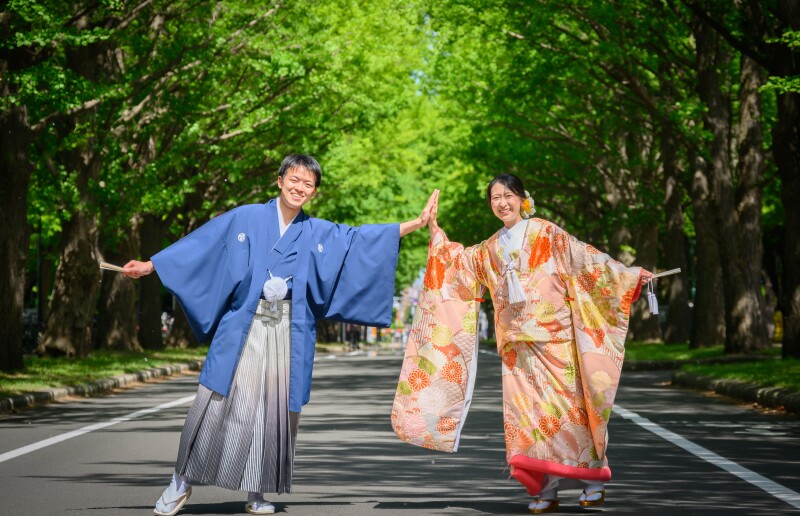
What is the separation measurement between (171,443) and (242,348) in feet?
15.4

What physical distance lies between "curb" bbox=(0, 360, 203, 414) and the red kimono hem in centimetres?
977

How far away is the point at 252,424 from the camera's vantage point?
294 inches

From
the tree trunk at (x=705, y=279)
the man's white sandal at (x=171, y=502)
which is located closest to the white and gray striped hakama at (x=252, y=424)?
the man's white sandal at (x=171, y=502)

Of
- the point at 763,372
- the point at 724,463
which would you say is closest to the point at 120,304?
the point at 763,372

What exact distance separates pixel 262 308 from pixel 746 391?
11860 mm

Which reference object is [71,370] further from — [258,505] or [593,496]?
[593,496]

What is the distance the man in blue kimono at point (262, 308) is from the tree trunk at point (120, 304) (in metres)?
26.1

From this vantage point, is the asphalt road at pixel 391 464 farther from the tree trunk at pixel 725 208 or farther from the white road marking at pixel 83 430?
the tree trunk at pixel 725 208

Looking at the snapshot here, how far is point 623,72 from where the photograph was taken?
28828mm

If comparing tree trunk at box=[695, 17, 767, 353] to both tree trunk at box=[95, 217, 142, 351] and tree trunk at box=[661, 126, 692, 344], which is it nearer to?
tree trunk at box=[661, 126, 692, 344]

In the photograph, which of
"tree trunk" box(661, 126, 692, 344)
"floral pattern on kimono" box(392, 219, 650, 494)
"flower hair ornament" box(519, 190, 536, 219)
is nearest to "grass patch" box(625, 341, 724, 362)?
"tree trunk" box(661, 126, 692, 344)

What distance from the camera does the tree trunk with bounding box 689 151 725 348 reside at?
31375mm

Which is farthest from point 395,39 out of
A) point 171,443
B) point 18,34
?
point 171,443

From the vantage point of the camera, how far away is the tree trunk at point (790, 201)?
2119 centimetres
